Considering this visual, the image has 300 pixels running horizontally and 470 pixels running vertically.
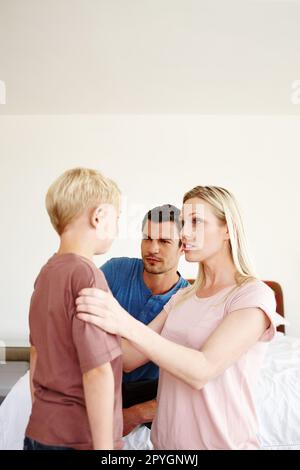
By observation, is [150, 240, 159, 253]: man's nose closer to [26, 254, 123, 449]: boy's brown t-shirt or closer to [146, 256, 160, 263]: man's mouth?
[146, 256, 160, 263]: man's mouth

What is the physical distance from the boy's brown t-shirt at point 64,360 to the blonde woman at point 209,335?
0.03 m

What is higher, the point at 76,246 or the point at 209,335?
the point at 76,246

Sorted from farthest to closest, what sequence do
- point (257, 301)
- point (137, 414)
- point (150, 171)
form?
point (150, 171)
point (137, 414)
point (257, 301)

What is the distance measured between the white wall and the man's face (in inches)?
2.9

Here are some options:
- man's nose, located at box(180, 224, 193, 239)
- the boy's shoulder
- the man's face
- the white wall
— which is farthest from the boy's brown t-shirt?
the man's face

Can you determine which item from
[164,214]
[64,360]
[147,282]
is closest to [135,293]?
[147,282]

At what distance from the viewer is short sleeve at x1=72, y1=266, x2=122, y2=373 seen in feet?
1.88

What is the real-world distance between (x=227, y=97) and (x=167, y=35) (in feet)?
0.93

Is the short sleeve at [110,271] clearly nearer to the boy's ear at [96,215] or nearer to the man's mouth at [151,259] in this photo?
the man's mouth at [151,259]

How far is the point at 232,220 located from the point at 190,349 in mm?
248

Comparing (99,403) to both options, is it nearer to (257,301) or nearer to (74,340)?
(74,340)

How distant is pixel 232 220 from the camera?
2.44ft

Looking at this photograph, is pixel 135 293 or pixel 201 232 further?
pixel 135 293

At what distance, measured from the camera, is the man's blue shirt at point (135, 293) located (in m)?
1.07
